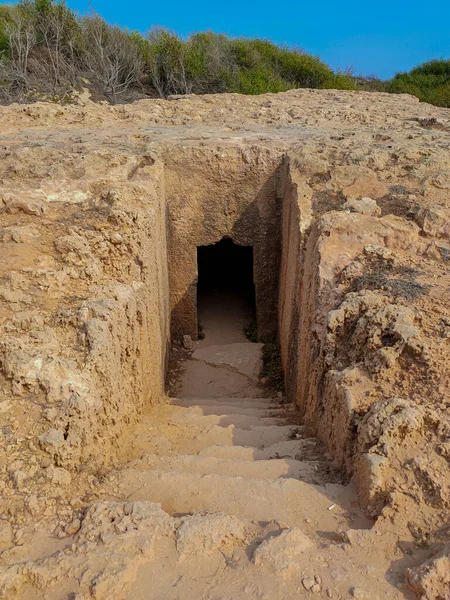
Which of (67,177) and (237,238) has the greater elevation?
(67,177)

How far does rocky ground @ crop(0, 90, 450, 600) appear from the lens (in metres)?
1.89

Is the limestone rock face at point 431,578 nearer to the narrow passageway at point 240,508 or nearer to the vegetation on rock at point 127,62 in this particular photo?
the narrow passageway at point 240,508

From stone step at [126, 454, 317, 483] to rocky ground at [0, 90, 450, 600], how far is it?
0.01 metres

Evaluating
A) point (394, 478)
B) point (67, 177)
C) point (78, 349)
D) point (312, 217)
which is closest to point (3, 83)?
point (67, 177)

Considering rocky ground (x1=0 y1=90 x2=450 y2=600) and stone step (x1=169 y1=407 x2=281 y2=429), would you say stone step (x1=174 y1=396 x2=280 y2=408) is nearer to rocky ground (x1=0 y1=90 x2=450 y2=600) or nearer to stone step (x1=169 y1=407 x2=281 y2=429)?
rocky ground (x1=0 y1=90 x2=450 y2=600)

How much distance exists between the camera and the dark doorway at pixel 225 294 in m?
7.04

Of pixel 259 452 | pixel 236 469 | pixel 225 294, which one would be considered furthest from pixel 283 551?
pixel 225 294

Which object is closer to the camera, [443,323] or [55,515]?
[55,515]

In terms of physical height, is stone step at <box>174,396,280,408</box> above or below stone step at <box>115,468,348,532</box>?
below

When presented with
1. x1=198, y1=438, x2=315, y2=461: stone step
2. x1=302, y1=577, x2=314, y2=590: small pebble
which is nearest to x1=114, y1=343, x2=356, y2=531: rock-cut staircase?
x1=198, y1=438, x2=315, y2=461: stone step

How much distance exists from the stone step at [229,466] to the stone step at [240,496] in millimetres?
140

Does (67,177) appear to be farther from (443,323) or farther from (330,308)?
(443,323)

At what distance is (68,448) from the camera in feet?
8.07

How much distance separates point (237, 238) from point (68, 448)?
424cm
